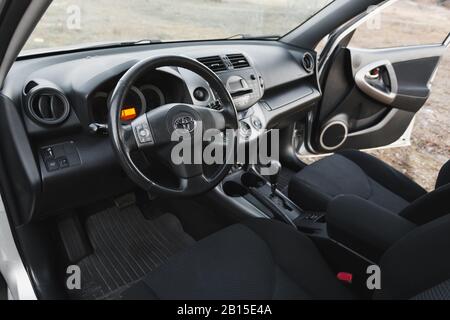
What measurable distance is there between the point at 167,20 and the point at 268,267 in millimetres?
1351

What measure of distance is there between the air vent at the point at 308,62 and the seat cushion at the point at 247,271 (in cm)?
117

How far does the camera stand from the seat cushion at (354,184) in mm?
1844

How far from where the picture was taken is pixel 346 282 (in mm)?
1309

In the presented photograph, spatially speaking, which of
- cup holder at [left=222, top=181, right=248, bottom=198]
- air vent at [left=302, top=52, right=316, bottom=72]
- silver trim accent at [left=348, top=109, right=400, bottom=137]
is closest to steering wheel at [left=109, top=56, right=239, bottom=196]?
cup holder at [left=222, top=181, right=248, bottom=198]

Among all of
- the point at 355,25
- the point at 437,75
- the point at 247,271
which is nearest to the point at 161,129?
the point at 247,271

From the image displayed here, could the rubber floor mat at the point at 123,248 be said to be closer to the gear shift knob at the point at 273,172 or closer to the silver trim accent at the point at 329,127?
the gear shift knob at the point at 273,172

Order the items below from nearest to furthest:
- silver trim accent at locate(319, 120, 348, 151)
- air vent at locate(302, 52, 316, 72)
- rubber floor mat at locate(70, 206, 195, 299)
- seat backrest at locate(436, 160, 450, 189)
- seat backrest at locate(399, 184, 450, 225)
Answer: seat backrest at locate(399, 184, 450, 225), seat backrest at locate(436, 160, 450, 189), rubber floor mat at locate(70, 206, 195, 299), air vent at locate(302, 52, 316, 72), silver trim accent at locate(319, 120, 348, 151)

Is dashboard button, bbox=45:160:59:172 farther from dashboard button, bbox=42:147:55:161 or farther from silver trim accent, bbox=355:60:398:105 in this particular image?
silver trim accent, bbox=355:60:398:105

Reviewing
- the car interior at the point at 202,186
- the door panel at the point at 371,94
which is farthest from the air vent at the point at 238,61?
the door panel at the point at 371,94

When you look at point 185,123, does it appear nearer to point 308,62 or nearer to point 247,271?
point 247,271

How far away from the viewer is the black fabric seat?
1.84 meters

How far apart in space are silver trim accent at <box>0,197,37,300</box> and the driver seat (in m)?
0.45
